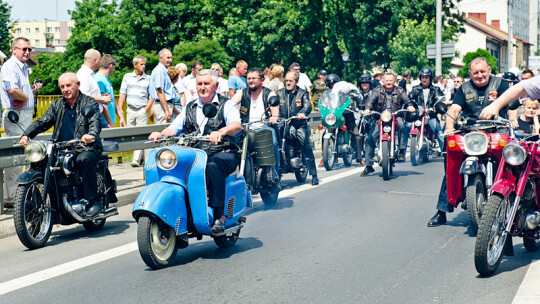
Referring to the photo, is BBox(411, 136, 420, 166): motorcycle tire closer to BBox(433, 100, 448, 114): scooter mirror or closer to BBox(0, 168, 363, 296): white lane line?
BBox(433, 100, 448, 114): scooter mirror

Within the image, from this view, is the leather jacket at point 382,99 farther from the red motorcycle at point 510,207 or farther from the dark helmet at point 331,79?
the red motorcycle at point 510,207

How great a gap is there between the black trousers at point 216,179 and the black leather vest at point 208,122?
0.53 meters

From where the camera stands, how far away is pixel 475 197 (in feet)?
23.8

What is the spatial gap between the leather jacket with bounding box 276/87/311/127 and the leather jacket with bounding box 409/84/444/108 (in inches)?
147

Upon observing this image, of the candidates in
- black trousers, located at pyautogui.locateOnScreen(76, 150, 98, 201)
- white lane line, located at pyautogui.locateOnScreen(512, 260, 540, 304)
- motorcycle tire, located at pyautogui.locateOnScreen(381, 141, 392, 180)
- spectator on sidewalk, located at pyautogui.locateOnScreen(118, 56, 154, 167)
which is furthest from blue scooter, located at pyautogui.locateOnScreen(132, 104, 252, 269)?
spectator on sidewalk, located at pyautogui.locateOnScreen(118, 56, 154, 167)

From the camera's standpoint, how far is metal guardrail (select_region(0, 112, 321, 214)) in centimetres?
848

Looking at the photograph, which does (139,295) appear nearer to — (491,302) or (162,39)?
(491,302)

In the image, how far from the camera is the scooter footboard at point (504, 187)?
5.78 meters

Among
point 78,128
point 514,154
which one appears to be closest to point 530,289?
point 514,154

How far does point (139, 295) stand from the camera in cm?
548

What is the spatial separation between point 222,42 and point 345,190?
40568 mm

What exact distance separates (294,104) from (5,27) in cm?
5112

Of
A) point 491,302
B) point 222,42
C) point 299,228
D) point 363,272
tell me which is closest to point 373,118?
point 299,228

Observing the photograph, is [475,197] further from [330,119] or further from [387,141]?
[330,119]
